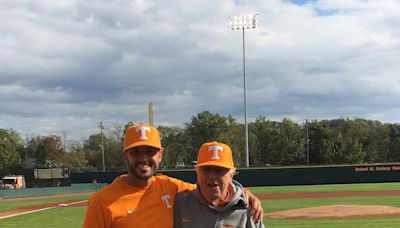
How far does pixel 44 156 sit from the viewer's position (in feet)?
279

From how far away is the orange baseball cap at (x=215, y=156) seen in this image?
3.30 meters

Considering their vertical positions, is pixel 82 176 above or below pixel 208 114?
below

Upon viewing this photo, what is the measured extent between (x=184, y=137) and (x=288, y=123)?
69.1 feet

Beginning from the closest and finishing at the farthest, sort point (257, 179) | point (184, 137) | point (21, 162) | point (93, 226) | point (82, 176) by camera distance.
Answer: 1. point (93, 226)
2. point (257, 179)
3. point (82, 176)
4. point (21, 162)
5. point (184, 137)

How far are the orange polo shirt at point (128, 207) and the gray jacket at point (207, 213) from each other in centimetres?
8

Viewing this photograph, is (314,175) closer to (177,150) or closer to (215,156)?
(215,156)

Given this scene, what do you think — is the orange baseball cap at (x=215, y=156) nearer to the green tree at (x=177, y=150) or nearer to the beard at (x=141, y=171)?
the beard at (x=141, y=171)

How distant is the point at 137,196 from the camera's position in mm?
3281

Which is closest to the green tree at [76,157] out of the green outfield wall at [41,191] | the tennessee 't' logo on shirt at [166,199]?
the green outfield wall at [41,191]

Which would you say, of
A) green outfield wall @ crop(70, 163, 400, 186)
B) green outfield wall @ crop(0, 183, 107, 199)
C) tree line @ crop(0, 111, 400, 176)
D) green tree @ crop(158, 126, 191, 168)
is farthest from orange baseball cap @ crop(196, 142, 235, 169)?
green tree @ crop(158, 126, 191, 168)

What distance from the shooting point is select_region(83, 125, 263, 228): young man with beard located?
3.15 m

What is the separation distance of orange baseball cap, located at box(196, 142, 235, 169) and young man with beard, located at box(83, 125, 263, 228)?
0.32 meters

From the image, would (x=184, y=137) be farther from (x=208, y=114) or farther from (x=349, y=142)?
(x=349, y=142)

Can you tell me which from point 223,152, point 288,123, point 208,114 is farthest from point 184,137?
point 223,152
